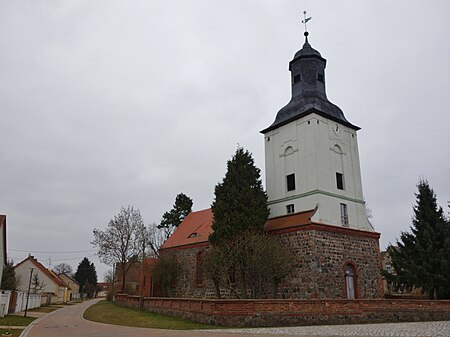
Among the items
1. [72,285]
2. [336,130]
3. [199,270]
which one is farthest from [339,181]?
[72,285]

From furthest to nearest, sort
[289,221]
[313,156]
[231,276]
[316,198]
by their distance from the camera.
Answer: [231,276] → [313,156] → [289,221] → [316,198]

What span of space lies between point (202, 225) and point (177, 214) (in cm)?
2162

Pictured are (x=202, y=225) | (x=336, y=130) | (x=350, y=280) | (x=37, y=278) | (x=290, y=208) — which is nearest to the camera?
(x=350, y=280)

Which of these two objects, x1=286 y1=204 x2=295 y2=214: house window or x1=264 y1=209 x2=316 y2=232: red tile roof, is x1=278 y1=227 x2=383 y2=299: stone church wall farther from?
x1=286 y1=204 x2=295 y2=214: house window

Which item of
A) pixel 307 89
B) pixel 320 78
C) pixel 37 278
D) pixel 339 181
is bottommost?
pixel 37 278

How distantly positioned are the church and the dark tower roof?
71 millimetres

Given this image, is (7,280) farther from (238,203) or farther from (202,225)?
(238,203)

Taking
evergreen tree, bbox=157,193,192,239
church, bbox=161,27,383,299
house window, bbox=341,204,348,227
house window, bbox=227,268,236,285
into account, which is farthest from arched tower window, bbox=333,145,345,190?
evergreen tree, bbox=157,193,192,239

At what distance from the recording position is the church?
24.8 m

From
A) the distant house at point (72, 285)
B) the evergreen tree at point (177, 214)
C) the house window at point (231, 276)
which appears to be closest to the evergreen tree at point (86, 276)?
the distant house at point (72, 285)

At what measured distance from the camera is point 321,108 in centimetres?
2884

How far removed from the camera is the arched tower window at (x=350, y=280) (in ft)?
83.4

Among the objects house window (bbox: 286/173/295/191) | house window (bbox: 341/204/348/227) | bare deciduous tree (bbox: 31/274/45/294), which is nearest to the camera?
house window (bbox: 341/204/348/227)

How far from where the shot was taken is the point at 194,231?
37.1m
